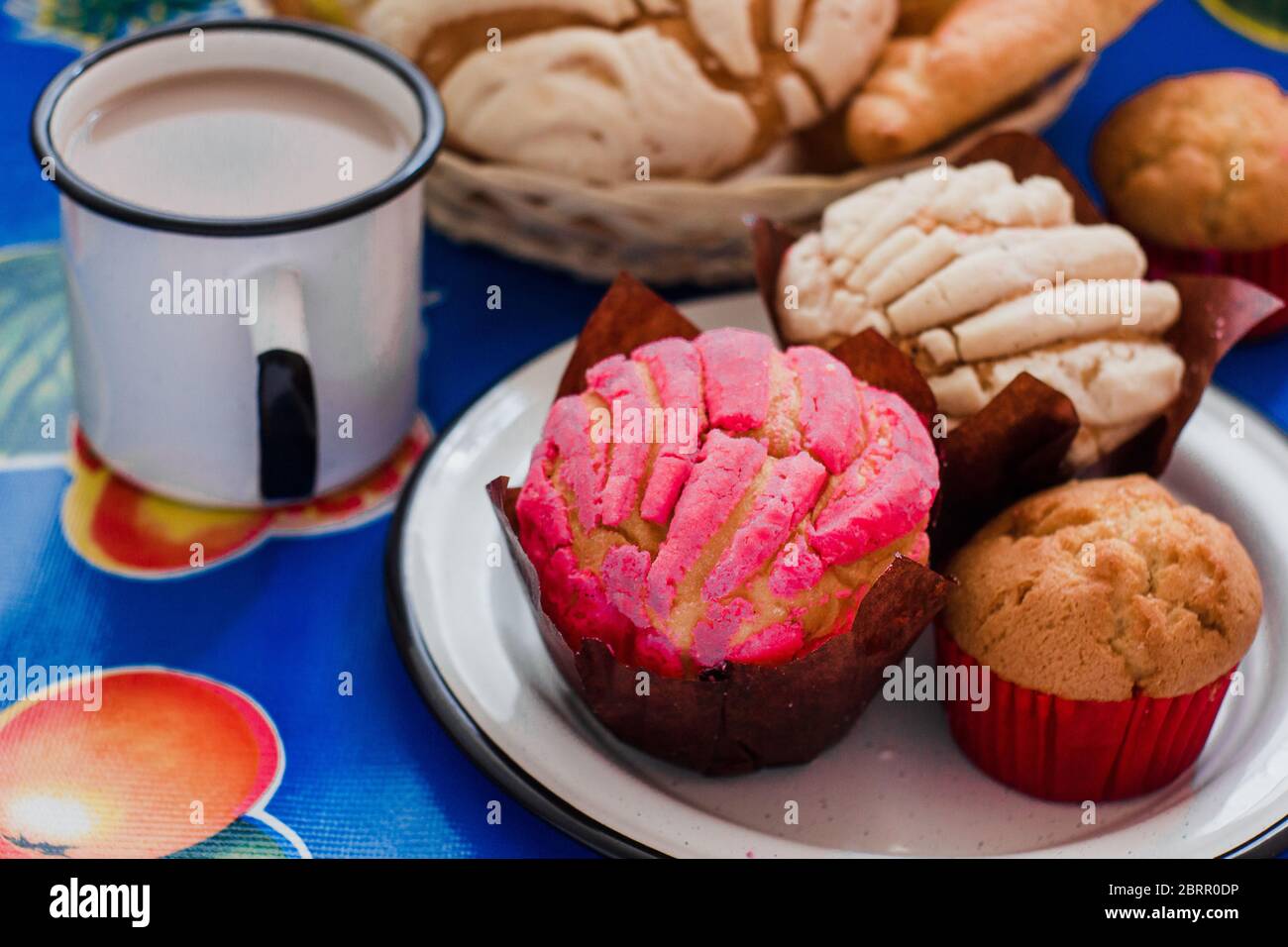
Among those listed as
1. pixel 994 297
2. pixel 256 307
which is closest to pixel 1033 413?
pixel 994 297

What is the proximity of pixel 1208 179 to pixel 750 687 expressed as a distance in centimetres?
66

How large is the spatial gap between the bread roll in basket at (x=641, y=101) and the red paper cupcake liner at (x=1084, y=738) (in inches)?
16.7

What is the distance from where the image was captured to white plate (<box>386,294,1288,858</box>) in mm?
862

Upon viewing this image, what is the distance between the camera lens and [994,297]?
1030mm

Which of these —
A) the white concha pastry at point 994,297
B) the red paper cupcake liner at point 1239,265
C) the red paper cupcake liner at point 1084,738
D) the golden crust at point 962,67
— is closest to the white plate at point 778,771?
the red paper cupcake liner at point 1084,738

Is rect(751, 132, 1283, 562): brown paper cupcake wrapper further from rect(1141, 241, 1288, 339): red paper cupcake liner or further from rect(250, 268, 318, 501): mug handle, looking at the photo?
rect(250, 268, 318, 501): mug handle

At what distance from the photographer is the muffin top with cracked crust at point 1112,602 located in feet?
2.91

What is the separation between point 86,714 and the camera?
951mm

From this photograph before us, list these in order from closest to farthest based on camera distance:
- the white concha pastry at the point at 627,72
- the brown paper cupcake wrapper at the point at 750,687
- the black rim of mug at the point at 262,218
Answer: the brown paper cupcake wrapper at the point at 750,687
the black rim of mug at the point at 262,218
the white concha pastry at the point at 627,72

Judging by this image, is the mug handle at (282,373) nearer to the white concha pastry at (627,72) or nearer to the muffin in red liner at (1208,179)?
the white concha pastry at (627,72)

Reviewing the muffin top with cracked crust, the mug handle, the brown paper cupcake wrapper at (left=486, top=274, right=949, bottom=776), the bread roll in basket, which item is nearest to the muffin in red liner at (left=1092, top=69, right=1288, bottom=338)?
the bread roll in basket

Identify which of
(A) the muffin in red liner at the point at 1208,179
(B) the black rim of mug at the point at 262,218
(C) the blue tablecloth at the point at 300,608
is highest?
(B) the black rim of mug at the point at 262,218

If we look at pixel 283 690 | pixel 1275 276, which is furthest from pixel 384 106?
pixel 1275 276

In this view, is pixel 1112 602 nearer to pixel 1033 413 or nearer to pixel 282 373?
pixel 1033 413
